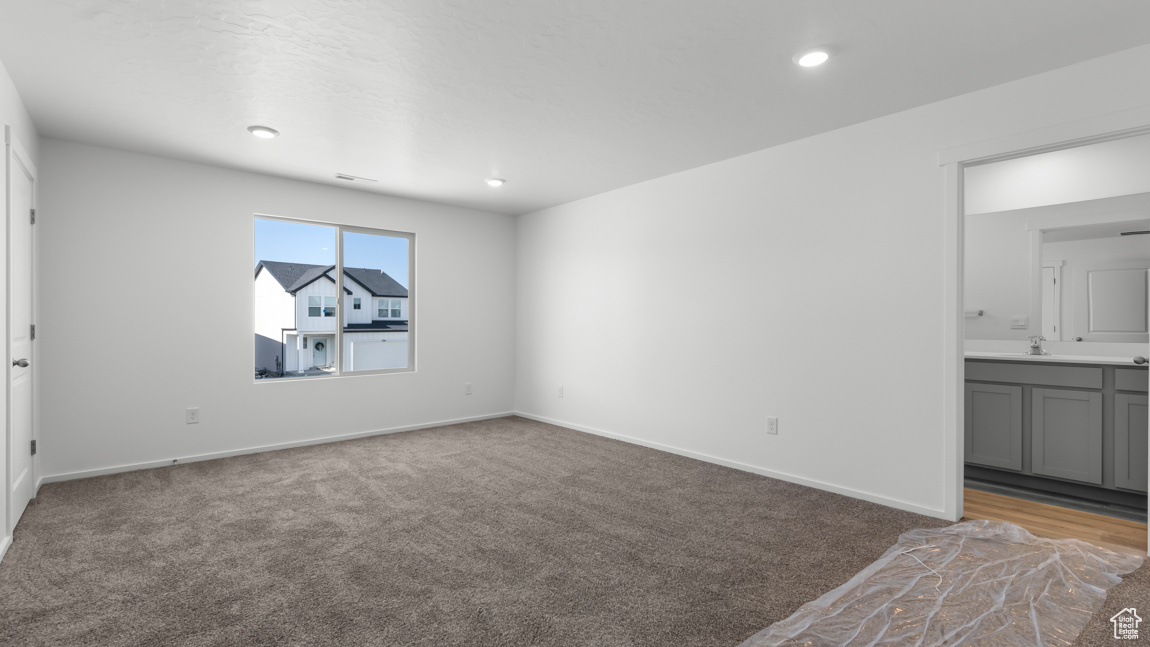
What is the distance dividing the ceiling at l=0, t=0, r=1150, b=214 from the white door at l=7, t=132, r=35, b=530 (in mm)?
495

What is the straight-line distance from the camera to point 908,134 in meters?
3.26

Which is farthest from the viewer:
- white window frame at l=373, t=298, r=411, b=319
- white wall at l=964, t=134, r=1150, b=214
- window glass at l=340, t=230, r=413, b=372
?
white window frame at l=373, t=298, r=411, b=319

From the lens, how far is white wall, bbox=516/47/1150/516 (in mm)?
3156

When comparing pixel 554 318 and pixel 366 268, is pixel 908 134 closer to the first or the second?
pixel 554 318

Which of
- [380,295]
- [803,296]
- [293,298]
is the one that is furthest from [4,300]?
[803,296]

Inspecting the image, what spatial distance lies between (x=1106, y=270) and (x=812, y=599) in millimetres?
3826

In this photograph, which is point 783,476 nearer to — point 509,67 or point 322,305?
point 509,67

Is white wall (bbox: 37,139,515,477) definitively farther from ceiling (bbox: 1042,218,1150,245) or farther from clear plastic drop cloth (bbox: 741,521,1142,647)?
ceiling (bbox: 1042,218,1150,245)

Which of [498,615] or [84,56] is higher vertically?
[84,56]

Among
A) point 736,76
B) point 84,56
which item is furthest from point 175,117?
point 736,76

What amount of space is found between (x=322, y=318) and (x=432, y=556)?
3287mm

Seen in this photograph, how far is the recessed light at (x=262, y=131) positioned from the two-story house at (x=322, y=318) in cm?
146

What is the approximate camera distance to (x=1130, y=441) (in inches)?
131

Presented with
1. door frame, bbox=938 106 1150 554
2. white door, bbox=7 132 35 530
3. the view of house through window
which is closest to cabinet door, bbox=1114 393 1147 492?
door frame, bbox=938 106 1150 554
